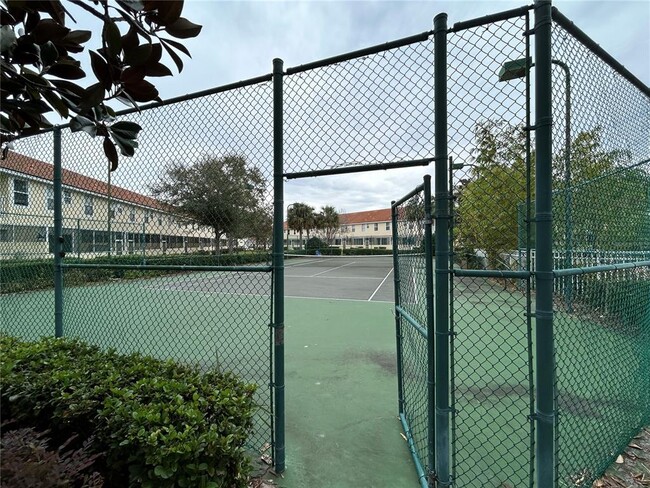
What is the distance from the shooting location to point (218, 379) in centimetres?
211

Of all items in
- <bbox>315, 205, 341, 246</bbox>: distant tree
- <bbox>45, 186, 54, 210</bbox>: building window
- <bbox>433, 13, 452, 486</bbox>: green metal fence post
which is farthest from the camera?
<bbox>315, 205, 341, 246</bbox>: distant tree

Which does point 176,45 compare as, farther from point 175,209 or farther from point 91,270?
point 91,270

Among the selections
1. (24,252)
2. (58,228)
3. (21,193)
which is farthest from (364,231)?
(58,228)

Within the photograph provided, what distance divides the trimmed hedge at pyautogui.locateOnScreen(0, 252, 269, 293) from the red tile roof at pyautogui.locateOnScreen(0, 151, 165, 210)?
57 centimetres

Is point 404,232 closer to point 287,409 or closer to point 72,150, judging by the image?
point 287,409

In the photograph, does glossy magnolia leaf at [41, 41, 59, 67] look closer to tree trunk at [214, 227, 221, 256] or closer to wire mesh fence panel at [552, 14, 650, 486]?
tree trunk at [214, 227, 221, 256]

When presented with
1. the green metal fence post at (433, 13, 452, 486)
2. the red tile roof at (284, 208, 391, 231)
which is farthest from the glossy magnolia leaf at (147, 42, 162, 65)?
the red tile roof at (284, 208, 391, 231)

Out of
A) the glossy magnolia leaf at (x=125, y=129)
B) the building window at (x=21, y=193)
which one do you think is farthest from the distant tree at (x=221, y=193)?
the building window at (x=21, y=193)

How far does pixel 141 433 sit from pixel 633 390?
3.41 meters

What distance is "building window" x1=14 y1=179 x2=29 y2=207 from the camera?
3.91m

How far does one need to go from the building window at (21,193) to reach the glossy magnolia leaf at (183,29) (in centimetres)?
385

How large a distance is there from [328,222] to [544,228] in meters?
44.7

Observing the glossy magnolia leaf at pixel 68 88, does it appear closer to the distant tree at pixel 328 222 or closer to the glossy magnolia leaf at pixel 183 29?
the glossy magnolia leaf at pixel 183 29

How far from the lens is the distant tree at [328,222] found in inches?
1785
